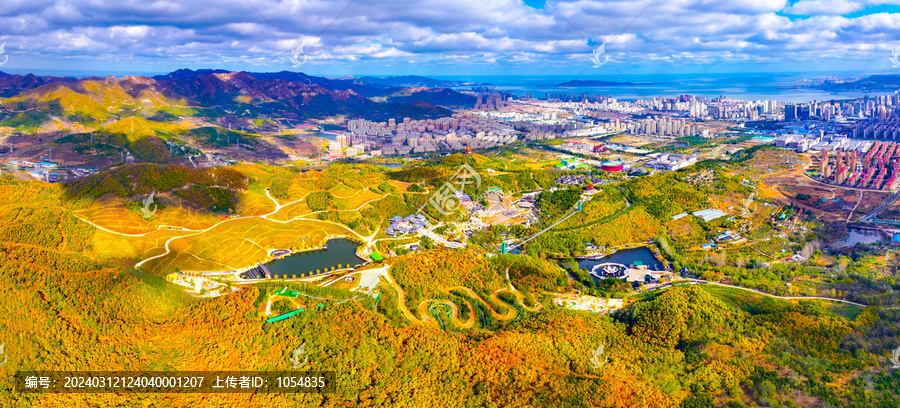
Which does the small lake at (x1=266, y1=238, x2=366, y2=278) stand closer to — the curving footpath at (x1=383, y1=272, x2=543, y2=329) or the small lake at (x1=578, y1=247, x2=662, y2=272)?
the curving footpath at (x1=383, y1=272, x2=543, y2=329)

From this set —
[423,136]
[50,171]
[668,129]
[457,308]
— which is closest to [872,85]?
[668,129]

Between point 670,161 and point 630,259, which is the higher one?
point 670,161

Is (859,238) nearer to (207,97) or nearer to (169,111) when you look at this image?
(169,111)

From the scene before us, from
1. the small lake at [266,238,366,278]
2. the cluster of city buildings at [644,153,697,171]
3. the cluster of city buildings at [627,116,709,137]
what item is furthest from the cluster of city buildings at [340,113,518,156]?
the small lake at [266,238,366,278]

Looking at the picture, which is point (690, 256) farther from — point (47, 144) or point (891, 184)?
point (47, 144)

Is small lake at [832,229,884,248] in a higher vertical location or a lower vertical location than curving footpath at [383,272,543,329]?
higher

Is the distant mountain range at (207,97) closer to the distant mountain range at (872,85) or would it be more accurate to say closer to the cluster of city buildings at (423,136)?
the cluster of city buildings at (423,136)

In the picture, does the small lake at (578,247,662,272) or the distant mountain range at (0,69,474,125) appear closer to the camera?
the small lake at (578,247,662,272)

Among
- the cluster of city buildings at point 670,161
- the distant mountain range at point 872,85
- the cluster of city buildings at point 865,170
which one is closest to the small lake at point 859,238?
the cluster of city buildings at point 865,170
